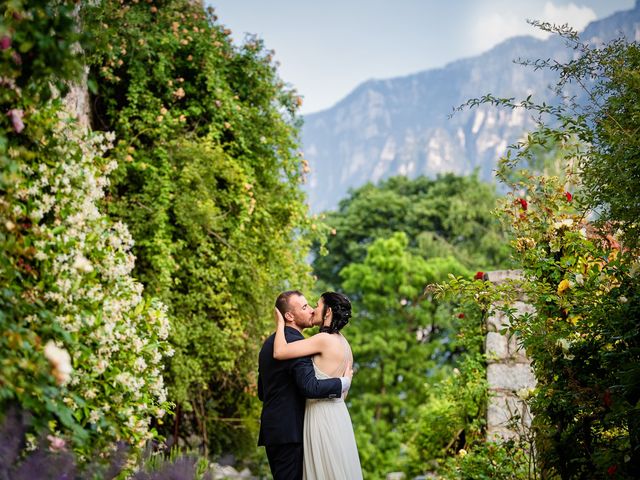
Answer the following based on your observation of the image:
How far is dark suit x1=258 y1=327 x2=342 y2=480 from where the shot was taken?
464 centimetres

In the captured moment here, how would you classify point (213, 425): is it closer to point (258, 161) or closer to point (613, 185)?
point (258, 161)

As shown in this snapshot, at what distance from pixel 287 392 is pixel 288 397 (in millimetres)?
31

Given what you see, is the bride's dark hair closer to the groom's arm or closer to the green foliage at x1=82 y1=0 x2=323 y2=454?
the groom's arm

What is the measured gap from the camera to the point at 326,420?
4.70 meters

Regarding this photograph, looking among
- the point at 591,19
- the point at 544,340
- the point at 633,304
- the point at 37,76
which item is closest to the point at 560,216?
the point at 544,340

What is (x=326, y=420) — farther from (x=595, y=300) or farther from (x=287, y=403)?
(x=595, y=300)

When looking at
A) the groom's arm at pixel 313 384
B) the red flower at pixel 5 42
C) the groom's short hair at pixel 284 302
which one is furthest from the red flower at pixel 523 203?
the red flower at pixel 5 42

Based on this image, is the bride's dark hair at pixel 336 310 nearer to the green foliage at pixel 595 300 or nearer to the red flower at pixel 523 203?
the green foliage at pixel 595 300

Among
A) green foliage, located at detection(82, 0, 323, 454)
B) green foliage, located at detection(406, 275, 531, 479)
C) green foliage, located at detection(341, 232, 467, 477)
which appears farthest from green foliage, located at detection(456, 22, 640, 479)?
green foliage, located at detection(341, 232, 467, 477)

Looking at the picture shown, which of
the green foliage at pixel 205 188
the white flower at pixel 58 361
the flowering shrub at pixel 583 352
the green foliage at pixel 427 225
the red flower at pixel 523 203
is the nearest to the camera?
the white flower at pixel 58 361

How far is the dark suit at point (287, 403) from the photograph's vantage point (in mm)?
4641

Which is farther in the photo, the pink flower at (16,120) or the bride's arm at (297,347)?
the bride's arm at (297,347)

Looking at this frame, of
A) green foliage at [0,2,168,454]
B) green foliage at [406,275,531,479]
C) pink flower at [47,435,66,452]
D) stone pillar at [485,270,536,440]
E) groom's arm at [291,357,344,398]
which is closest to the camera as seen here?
green foliage at [0,2,168,454]

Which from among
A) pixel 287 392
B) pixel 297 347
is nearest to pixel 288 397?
pixel 287 392
